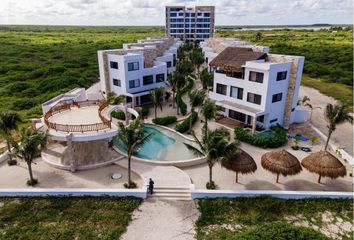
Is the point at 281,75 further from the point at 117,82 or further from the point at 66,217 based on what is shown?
the point at 66,217

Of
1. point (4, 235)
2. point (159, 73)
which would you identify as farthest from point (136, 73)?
point (4, 235)

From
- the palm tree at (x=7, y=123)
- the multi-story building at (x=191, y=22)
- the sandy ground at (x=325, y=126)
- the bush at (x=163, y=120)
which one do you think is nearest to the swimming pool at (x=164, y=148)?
the bush at (x=163, y=120)

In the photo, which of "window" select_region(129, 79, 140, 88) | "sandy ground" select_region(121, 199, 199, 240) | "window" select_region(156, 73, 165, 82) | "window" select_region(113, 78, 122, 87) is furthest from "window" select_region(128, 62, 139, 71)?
"sandy ground" select_region(121, 199, 199, 240)

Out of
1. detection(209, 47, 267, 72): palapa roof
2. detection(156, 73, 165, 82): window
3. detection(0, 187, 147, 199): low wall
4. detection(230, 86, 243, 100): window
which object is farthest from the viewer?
detection(156, 73, 165, 82): window

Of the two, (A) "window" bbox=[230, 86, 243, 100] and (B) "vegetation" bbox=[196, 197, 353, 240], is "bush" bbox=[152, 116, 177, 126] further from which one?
(B) "vegetation" bbox=[196, 197, 353, 240]

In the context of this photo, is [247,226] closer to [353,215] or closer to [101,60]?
[353,215]

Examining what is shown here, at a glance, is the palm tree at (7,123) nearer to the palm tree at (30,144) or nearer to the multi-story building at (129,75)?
the palm tree at (30,144)

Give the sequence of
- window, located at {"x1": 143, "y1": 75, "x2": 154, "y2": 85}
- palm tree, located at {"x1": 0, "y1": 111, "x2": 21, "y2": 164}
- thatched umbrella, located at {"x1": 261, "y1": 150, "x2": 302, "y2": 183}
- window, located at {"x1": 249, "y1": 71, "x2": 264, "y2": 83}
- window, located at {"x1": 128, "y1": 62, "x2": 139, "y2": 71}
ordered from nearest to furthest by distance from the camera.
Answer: thatched umbrella, located at {"x1": 261, "y1": 150, "x2": 302, "y2": 183}
palm tree, located at {"x1": 0, "y1": 111, "x2": 21, "y2": 164}
window, located at {"x1": 249, "y1": 71, "x2": 264, "y2": 83}
window, located at {"x1": 128, "y1": 62, "x2": 139, "y2": 71}
window, located at {"x1": 143, "y1": 75, "x2": 154, "y2": 85}
